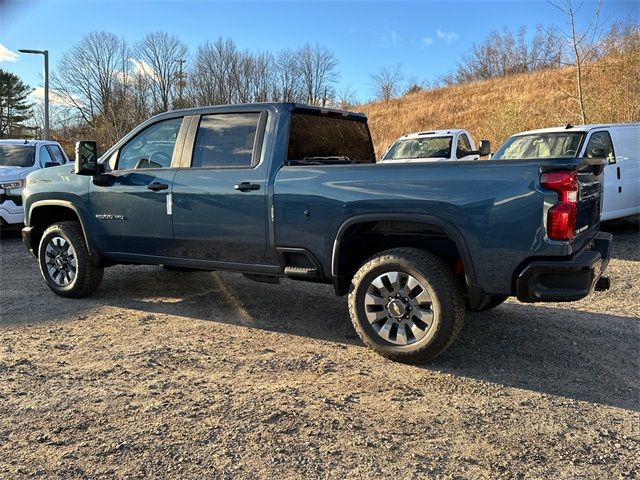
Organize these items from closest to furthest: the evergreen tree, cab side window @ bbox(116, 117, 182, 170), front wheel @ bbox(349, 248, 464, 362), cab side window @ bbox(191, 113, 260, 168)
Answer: front wheel @ bbox(349, 248, 464, 362), cab side window @ bbox(191, 113, 260, 168), cab side window @ bbox(116, 117, 182, 170), the evergreen tree

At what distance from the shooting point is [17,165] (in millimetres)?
10594

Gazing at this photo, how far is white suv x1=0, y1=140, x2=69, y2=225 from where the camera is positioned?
973cm

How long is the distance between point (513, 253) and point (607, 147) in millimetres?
6163

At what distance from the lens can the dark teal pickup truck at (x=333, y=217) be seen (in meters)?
3.41

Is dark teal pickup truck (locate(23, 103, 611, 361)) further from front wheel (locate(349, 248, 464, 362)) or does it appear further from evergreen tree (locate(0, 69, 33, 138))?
evergreen tree (locate(0, 69, 33, 138))

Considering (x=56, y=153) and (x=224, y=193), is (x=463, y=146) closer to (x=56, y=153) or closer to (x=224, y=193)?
(x=224, y=193)

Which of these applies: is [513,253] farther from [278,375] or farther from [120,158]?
[120,158]

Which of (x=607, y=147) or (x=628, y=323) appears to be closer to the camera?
(x=628, y=323)

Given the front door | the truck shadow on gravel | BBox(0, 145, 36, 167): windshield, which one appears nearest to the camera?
the front door

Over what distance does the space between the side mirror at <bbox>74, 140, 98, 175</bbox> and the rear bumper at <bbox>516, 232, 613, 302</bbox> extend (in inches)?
161

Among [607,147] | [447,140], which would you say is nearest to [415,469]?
[607,147]

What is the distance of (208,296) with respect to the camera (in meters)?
5.85

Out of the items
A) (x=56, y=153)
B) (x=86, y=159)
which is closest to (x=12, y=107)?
(x=56, y=153)

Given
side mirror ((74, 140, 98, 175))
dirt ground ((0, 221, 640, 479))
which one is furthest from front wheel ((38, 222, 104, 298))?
side mirror ((74, 140, 98, 175))
